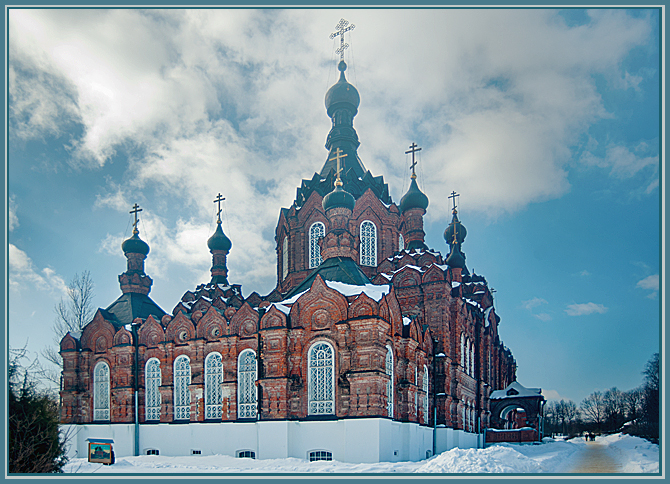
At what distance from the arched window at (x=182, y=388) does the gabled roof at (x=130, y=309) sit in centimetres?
332

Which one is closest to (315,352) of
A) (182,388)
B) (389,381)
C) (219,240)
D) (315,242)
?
(389,381)

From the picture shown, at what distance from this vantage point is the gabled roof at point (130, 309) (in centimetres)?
2019

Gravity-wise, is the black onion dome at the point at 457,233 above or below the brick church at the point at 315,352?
above

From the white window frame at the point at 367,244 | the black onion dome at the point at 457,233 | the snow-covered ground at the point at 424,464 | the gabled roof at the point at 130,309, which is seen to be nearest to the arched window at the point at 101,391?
the gabled roof at the point at 130,309

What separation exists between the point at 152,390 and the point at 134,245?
23.4ft

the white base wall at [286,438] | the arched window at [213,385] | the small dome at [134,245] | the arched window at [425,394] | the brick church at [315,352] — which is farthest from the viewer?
the small dome at [134,245]

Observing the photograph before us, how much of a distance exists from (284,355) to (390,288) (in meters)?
3.63

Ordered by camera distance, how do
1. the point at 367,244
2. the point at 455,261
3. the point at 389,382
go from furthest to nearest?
the point at 455,261 → the point at 367,244 → the point at 389,382

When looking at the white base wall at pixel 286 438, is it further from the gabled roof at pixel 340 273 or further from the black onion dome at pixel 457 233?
the black onion dome at pixel 457 233

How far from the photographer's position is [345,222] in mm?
18188

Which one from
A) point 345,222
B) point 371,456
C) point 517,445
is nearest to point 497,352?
point 517,445

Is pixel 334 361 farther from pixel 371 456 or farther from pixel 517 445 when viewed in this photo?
pixel 517 445

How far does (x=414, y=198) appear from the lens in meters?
23.6

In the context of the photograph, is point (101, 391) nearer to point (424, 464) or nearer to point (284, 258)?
point (284, 258)
